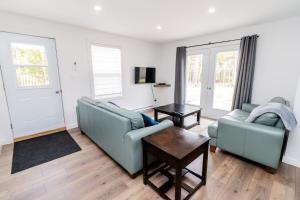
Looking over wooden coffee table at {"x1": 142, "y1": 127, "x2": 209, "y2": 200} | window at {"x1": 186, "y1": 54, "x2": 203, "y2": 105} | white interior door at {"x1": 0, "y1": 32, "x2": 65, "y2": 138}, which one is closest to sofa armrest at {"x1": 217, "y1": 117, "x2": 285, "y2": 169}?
wooden coffee table at {"x1": 142, "y1": 127, "x2": 209, "y2": 200}

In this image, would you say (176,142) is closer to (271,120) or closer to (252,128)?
(252,128)

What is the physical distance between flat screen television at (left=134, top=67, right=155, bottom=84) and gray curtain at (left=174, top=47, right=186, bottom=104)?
920 millimetres

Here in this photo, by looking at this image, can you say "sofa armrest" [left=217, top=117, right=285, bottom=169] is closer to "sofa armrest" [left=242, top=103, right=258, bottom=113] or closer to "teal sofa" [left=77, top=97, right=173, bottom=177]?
"teal sofa" [left=77, top=97, right=173, bottom=177]

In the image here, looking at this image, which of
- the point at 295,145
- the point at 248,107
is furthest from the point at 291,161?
the point at 248,107

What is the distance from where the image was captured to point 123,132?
1.83 meters

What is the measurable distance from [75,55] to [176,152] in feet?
11.0

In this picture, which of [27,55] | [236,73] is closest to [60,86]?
[27,55]

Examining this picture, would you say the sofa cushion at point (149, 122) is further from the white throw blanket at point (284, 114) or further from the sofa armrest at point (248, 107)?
the sofa armrest at point (248, 107)

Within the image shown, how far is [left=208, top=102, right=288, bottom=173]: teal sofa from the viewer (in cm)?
188

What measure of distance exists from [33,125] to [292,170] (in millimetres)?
4721

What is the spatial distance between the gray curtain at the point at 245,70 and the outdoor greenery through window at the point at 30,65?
4504mm

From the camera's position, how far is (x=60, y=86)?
3.34m

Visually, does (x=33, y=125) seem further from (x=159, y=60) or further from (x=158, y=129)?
(x=159, y=60)

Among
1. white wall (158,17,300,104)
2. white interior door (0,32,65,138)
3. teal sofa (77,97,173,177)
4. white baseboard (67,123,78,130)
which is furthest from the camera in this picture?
white baseboard (67,123,78,130)
